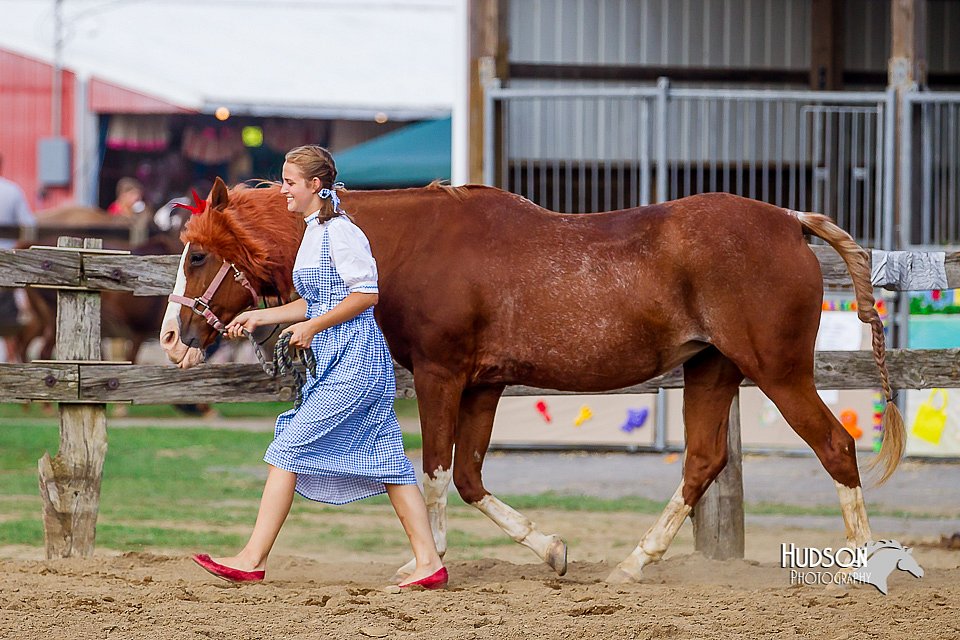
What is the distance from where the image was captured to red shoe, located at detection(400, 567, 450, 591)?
4664 mm

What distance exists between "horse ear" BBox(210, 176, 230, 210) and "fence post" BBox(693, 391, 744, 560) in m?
2.41

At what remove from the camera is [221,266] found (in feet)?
15.7

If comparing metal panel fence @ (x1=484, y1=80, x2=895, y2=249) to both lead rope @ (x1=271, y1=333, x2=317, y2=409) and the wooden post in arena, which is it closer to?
the wooden post in arena

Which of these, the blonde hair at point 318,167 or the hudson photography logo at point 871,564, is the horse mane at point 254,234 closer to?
the blonde hair at point 318,167

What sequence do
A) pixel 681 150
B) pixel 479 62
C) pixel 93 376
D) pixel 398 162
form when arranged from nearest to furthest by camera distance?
pixel 93 376
pixel 479 62
pixel 681 150
pixel 398 162

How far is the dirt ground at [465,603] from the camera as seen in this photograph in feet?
13.0

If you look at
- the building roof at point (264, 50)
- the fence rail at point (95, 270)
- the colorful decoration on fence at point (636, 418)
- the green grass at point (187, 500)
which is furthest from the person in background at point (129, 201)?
the fence rail at point (95, 270)

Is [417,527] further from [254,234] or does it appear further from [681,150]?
[681,150]

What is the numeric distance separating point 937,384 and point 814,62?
6.76m

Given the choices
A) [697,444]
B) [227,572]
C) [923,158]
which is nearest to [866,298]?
[697,444]

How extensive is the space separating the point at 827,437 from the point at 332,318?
1875 mm

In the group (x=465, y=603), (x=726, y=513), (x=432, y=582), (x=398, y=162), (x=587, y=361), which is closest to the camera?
(x=465, y=603)

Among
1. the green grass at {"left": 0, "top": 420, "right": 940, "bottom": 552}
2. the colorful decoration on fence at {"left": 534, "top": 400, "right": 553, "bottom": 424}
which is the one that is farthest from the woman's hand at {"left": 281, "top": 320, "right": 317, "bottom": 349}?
the colorful decoration on fence at {"left": 534, "top": 400, "right": 553, "bottom": 424}

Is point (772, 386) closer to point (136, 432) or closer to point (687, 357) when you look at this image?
point (687, 357)
